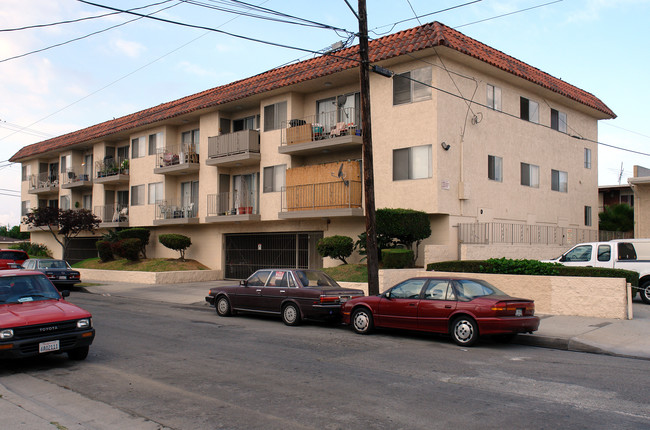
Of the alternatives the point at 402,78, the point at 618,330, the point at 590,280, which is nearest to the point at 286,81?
the point at 402,78

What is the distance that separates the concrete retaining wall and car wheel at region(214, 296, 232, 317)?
11672 mm

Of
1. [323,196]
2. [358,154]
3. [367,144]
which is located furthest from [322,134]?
[367,144]

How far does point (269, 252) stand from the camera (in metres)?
26.8

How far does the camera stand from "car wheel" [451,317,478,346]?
35.8ft

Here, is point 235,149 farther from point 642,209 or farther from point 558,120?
point 642,209

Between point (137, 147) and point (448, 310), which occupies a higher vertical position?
point (137, 147)

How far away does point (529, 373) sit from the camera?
8.61 m

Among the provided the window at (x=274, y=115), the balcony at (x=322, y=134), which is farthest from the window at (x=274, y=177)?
the window at (x=274, y=115)

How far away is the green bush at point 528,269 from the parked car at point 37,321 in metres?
11.5

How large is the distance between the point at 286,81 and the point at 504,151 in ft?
31.6

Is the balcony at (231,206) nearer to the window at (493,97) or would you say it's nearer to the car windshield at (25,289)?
the window at (493,97)

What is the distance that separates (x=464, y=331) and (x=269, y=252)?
1668cm

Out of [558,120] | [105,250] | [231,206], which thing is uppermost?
A: [558,120]

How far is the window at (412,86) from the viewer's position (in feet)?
65.4
